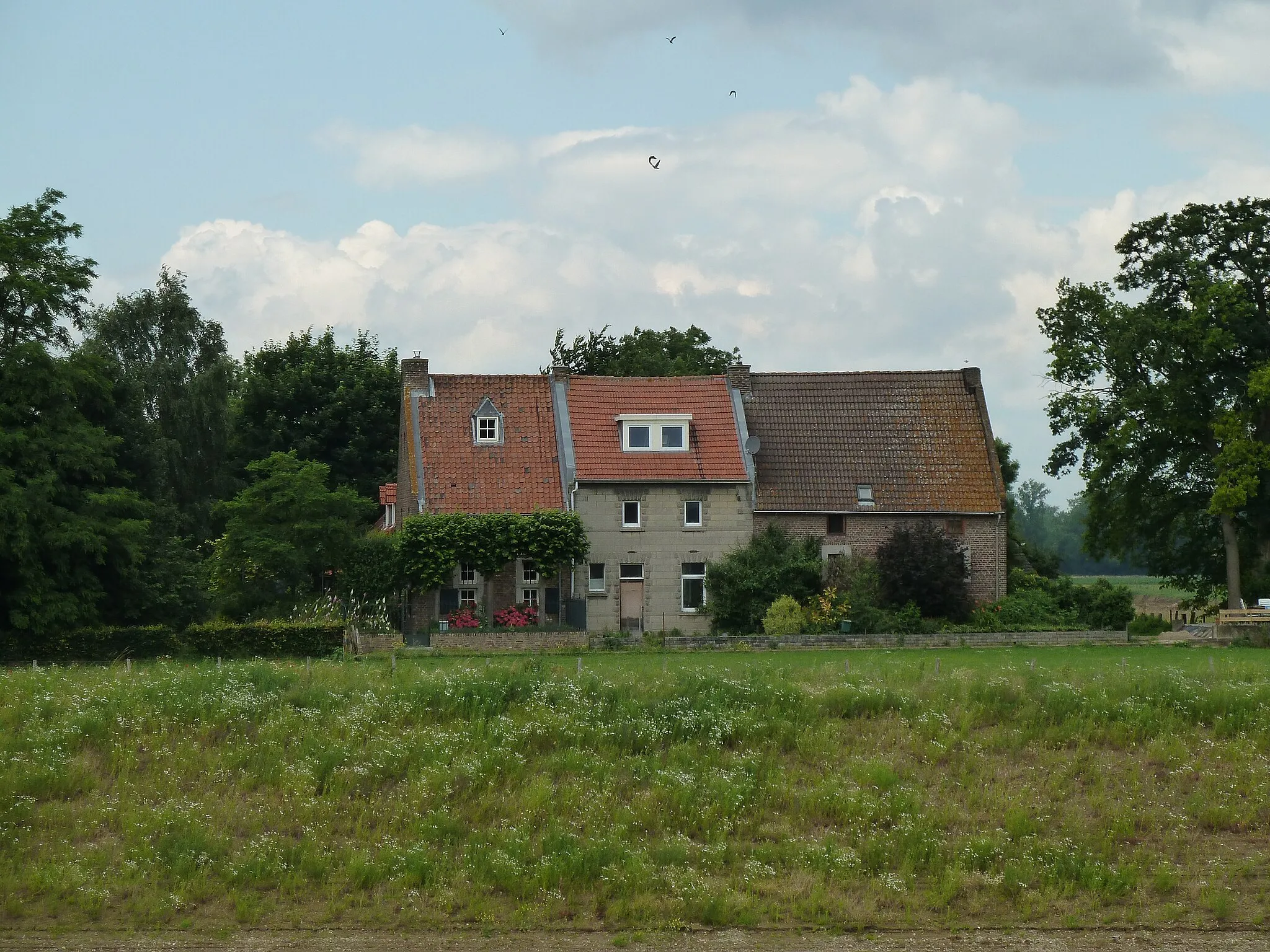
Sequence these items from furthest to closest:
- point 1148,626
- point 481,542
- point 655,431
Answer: point 655,431 → point 1148,626 → point 481,542

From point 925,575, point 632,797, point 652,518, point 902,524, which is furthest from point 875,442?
point 632,797

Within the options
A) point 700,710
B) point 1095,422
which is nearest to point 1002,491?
point 1095,422

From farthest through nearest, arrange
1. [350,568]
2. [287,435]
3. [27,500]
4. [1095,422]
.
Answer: [287,435], [1095,422], [350,568], [27,500]

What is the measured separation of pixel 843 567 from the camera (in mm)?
44406

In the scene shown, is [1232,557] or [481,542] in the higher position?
[481,542]

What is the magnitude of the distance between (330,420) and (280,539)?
2147 cm

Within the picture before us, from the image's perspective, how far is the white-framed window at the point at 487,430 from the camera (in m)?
47.1

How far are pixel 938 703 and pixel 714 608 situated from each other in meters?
19.5

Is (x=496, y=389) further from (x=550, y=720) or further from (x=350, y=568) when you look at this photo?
(x=550, y=720)

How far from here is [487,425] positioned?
4734cm

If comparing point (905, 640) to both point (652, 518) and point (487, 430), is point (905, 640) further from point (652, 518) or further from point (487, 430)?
point (487, 430)

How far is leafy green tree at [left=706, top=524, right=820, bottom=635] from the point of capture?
142 ft

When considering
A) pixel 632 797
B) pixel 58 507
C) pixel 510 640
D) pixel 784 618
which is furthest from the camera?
pixel 784 618

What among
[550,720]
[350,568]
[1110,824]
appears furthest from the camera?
[350,568]
